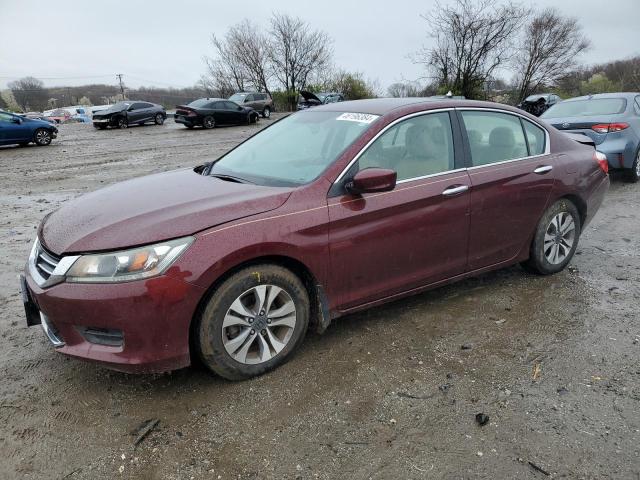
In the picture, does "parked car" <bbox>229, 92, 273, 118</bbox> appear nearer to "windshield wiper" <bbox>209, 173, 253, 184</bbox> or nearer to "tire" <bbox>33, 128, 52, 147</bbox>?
"tire" <bbox>33, 128, 52, 147</bbox>

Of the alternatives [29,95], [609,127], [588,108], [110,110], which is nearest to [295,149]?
[609,127]

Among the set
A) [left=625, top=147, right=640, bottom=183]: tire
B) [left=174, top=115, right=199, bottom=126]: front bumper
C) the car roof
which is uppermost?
the car roof

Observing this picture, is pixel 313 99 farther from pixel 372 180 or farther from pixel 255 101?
pixel 255 101

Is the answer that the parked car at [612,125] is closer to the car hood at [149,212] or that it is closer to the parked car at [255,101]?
the car hood at [149,212]

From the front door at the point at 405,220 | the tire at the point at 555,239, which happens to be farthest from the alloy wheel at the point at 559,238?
the front door at the point at 405,220

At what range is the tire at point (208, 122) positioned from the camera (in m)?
24.6

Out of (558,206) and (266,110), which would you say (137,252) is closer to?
(558,206)

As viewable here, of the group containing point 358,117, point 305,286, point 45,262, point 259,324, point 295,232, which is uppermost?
point 358,117

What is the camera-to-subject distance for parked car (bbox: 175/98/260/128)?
79.5 feet

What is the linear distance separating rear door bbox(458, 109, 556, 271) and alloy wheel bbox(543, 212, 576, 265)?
0.82 ft

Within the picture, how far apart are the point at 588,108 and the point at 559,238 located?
5.42 metres

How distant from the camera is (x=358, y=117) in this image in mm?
3545

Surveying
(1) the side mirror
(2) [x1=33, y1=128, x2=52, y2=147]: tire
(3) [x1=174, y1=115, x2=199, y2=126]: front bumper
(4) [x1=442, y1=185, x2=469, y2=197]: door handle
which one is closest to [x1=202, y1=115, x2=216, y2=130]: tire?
(3) [x1=174, y1=115, x2=199, y2=126]: front bumper

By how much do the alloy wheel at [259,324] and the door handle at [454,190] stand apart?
1387 mm
